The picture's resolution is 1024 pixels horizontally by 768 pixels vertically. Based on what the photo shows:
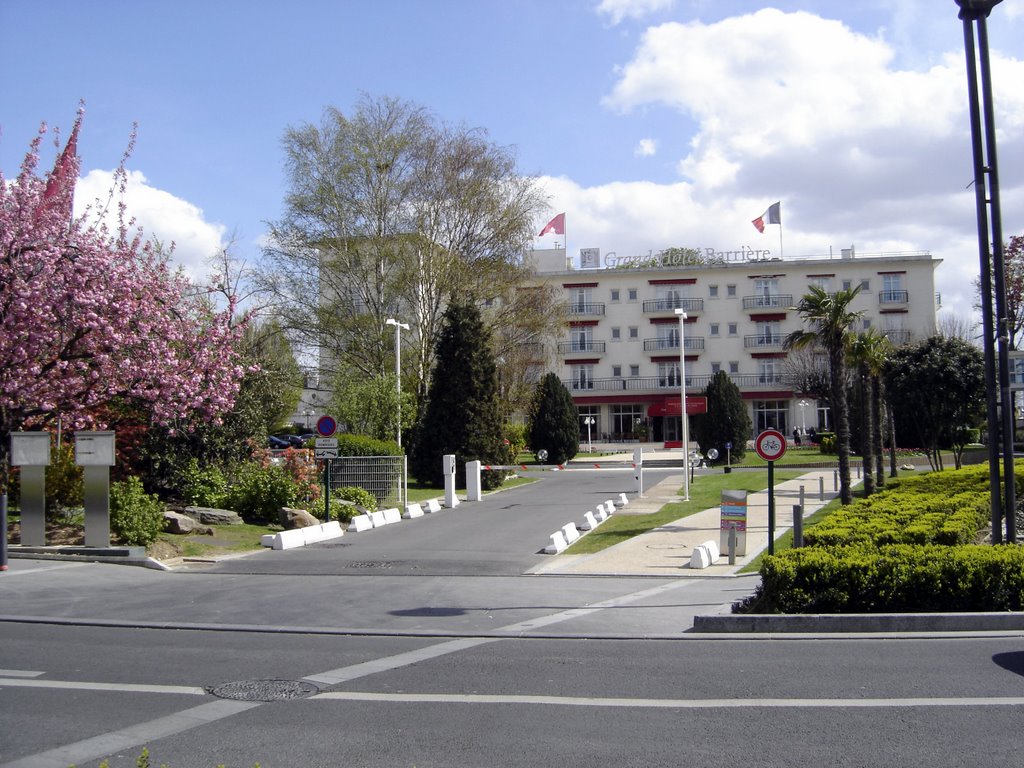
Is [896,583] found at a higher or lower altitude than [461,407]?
lower

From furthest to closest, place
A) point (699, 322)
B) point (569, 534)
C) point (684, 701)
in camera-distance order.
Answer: point (699, 322) → point (569, 534) → point (684, 701)

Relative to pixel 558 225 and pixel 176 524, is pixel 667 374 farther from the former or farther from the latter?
pixel 176 524

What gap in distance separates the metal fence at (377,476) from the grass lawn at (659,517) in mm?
6510

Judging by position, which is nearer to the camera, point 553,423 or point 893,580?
point 893,580

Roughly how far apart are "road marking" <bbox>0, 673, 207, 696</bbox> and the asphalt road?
0.03 m

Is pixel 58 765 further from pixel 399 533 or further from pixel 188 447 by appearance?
pixel 188 447

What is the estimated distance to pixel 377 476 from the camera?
26547 millimetres

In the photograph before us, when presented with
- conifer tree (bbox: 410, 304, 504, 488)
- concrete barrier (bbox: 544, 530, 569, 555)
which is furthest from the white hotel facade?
concrete barrier (bbox: 544, 530, 569, 555)

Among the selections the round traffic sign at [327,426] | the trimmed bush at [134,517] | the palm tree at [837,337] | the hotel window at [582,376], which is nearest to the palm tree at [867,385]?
the palm tree at [837,337]

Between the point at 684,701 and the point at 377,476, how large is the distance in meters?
20.1

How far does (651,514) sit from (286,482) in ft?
30.6

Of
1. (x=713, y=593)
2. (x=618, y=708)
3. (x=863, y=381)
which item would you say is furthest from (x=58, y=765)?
(x=863, y=381)

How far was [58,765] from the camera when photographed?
5652mm

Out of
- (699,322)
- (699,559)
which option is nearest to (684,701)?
(699,559)
